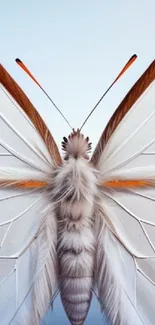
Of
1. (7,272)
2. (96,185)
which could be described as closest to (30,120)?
(96,185)

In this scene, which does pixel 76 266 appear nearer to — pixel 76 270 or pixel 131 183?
pixel 76 270

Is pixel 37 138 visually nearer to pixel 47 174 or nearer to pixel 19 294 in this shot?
pixel 47 174

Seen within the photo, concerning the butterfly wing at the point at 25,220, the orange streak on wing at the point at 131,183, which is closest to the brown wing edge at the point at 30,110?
the butterfly wing at the point at 25,220

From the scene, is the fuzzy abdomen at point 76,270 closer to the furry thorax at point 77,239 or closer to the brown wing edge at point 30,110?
the furry thorax at point 77,239

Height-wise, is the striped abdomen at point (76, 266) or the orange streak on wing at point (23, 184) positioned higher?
the orange streak on wing at point (23, 184)

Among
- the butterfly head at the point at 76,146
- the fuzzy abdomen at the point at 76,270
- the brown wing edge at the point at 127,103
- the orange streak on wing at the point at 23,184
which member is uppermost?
the brown wing edge at the point at 127,103

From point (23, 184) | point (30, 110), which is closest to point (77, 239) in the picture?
point (23, 184)

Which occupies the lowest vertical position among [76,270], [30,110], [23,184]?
[76,270]
